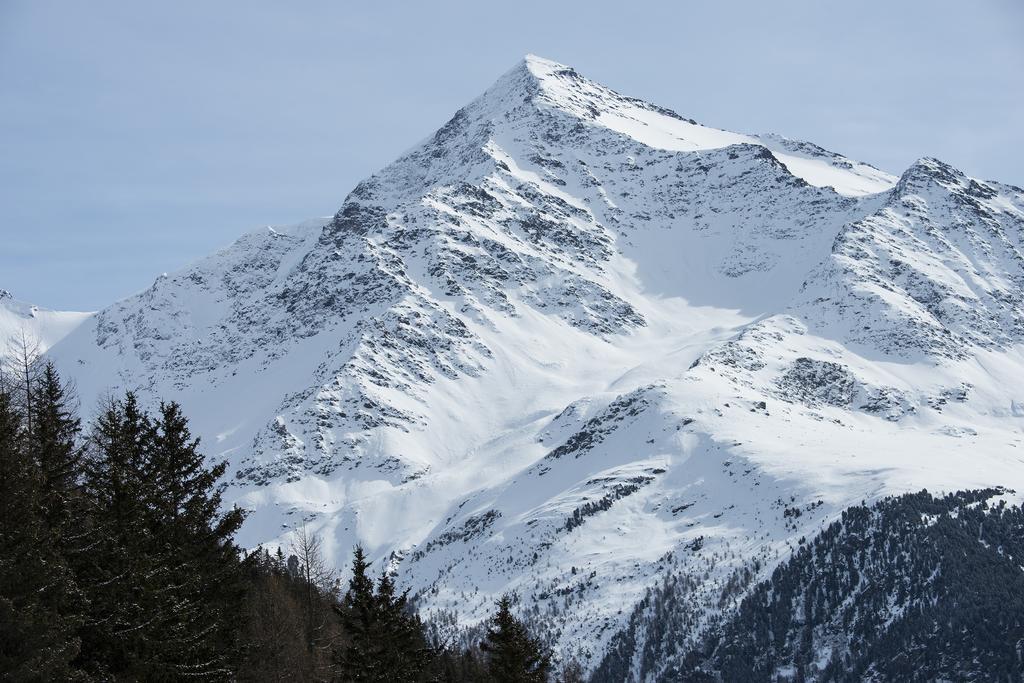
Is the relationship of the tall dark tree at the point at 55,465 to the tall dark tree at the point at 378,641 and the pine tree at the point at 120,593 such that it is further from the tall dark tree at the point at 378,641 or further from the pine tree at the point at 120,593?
the tall dark tree at the point at 378,641

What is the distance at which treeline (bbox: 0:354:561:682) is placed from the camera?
21797 millimetres

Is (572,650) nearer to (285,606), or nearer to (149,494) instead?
(285,606)

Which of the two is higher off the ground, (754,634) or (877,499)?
(877,499)

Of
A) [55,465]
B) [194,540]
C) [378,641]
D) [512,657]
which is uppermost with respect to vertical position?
[55,465]

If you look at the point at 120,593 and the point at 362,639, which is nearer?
the point at 120,593

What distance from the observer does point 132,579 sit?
2408cm

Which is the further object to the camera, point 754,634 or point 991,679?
point 754,634

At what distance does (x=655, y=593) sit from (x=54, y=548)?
525ft

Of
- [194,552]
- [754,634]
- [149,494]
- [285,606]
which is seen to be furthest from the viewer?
[754,634]

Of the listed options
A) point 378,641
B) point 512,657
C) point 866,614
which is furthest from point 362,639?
point 866,614

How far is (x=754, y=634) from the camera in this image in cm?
15812

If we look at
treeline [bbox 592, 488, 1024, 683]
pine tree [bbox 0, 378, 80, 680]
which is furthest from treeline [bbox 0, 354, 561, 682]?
treeline [bbox 592, 488, 1024, 683]

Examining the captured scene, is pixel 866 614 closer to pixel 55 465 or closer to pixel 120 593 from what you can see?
pixel 55 465

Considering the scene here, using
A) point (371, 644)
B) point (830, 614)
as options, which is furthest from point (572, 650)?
point (371, 644)
